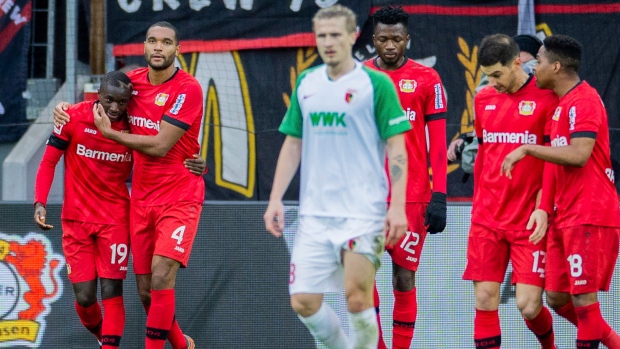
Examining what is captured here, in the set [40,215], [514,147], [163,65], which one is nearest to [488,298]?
[514,147]

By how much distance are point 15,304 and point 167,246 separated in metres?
1.75

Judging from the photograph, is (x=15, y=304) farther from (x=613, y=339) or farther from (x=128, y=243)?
(x=613, y=339)

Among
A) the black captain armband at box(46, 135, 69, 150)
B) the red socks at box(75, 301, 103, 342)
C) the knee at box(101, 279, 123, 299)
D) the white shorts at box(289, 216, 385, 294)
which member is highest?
the black captain armband at box(46, 135, 69, 150)

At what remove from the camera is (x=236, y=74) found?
10734 millimetres

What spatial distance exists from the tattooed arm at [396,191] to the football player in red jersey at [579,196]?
125 cm

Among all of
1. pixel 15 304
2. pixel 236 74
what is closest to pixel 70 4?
pixel 236 74

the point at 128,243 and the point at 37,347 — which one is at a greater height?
the point at 128,243

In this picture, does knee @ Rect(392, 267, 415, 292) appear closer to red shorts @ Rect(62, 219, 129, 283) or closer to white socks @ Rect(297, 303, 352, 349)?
white socks @ Rect(297, 303, 352, 349)

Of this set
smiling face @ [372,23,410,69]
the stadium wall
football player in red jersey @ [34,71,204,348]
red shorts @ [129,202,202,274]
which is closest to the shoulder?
football player in red jersey @ [34,71,204,348]

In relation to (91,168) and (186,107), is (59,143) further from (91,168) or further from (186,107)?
(186,107)

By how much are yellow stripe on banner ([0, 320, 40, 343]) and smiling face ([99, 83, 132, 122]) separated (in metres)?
1.94

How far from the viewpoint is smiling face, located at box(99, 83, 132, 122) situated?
683 cm

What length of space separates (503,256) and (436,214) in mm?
503

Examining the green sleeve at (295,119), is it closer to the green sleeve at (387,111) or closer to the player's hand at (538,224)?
the green sleeve at (387,111)
